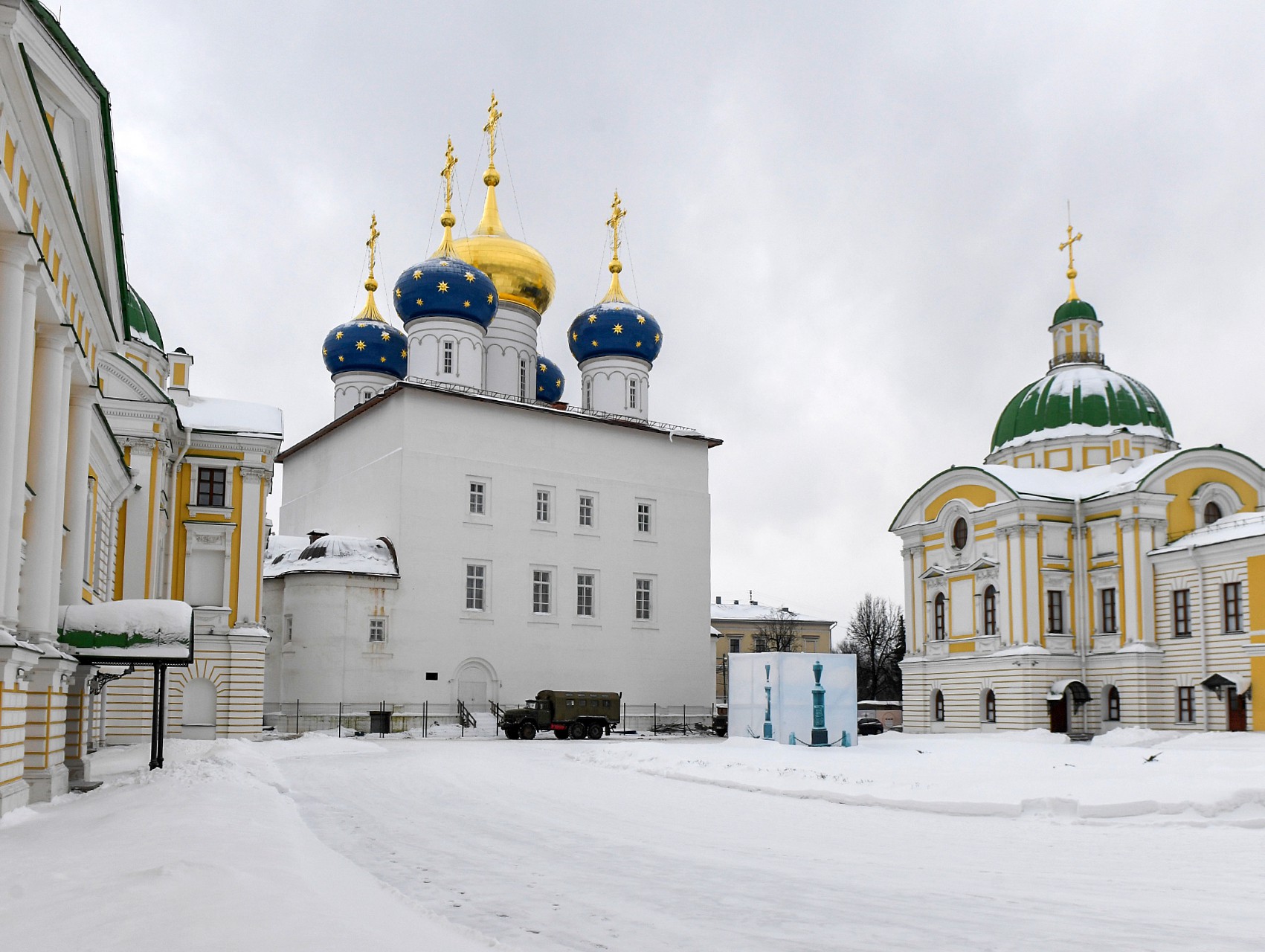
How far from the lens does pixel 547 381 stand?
5544 centimetres

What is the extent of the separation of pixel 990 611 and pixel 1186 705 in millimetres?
6882

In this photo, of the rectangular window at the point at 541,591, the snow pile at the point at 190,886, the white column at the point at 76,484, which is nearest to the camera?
the snow pile at the point at 190,886

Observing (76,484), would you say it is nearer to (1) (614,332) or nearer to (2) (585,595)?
(2) (585,595)

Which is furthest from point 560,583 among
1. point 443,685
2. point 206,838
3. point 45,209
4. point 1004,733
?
point 206,838

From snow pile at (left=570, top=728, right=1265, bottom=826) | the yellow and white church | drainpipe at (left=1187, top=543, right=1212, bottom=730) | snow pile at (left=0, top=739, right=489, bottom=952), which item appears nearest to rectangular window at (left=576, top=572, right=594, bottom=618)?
the yellow and white church

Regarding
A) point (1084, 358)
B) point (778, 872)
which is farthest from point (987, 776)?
point (1084, 358)

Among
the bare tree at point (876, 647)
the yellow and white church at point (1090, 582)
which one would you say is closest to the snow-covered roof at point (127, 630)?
the yellow and white church at point (1090, 582)

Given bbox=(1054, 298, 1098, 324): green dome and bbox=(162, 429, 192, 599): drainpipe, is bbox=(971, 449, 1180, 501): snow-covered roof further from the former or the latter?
bbox=(162, 429, 192, 599): drainpipe

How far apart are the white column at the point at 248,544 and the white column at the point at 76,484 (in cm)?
1585

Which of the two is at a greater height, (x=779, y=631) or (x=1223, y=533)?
(x=1223, y=533)

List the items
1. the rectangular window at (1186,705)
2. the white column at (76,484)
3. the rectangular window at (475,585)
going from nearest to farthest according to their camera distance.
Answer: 1. the white column at (76,484)
2. the rectangular window at (1186,705)
3. the rectangular window at (475,585)

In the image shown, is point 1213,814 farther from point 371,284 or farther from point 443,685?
point 371,284

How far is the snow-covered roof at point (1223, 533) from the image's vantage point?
1432 inches

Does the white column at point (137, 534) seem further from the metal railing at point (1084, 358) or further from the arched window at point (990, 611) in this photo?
the metal railing at point (1084, 358)
